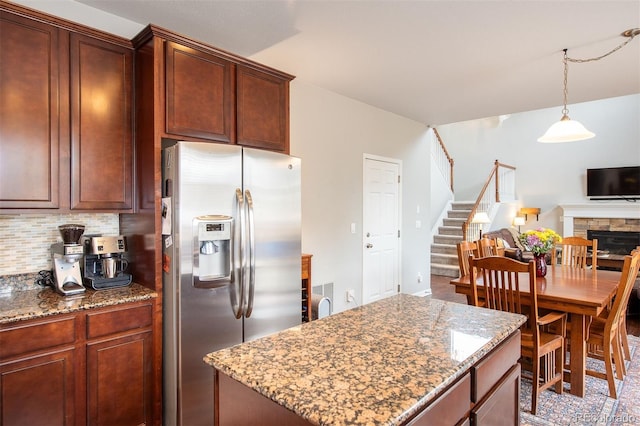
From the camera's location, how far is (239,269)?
7.51 ft

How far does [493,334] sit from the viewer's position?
55.2 inches

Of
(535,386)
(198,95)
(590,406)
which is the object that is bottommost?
(590,406)

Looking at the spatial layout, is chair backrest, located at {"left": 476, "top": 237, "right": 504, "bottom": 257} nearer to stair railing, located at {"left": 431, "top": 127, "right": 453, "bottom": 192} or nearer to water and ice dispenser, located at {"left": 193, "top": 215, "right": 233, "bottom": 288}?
water and ice dispenser, located at {"left": 193, "top": 215, "right": 233, "bottom": 288}

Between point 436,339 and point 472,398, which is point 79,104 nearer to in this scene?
point 436,339

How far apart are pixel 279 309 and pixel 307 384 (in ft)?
5.22

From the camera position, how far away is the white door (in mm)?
4551

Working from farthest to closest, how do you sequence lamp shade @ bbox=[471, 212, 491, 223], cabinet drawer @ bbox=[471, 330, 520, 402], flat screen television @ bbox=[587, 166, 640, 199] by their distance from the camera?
flat screen television @ bbox=[587, 166, 640, 199]
lamp shade @ bbox=[471, 212, 491, 223]
cabinet drawer @ bbox=[471, 330, 520, 402]

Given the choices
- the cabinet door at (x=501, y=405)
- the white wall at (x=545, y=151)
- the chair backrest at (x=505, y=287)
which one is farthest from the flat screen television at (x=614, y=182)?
the cabinet door at (x=501, y=405)

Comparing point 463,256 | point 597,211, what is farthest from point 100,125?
point 597,211

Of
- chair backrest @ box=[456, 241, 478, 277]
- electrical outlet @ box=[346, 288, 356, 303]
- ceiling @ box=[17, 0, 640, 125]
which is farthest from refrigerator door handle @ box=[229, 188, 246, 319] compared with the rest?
electrical outlet @ box=[346, 288, 356, 303]

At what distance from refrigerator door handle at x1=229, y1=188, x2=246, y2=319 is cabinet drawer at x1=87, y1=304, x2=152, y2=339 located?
1.57 ft

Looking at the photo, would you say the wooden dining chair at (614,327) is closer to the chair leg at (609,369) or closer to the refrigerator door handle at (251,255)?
the chair leg at (609,369)

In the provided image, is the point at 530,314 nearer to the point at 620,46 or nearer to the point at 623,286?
the point at 623,286

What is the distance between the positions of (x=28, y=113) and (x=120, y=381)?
1.53m
